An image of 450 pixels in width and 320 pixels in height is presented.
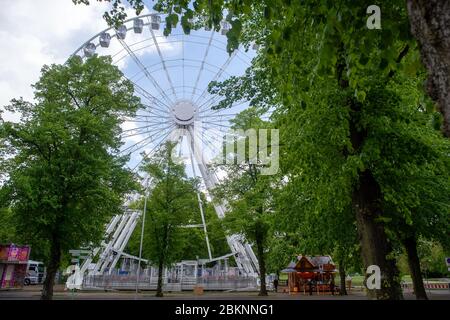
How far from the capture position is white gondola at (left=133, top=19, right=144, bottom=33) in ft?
98.4

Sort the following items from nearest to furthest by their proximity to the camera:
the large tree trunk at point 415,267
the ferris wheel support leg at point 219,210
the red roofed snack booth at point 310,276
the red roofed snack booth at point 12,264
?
the large tree trunk at point 415,267 < the red roofed snack booth at point 310,276 < the red roofed snack booth at point 12,264 < the ferris wheel support leg at point 219,210

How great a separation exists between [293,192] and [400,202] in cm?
379

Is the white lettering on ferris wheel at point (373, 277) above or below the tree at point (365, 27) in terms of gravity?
below

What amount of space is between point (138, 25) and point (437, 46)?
3044 cm

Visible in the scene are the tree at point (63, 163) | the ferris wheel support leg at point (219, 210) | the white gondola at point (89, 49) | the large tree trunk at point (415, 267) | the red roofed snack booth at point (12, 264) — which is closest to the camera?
the tree at point (63, 163)

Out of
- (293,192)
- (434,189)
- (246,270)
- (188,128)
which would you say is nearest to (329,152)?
(293,192)

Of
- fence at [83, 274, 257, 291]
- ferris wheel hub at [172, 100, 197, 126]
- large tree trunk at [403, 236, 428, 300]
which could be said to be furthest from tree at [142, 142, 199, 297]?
large tree trunk at [403, 236, 428, 300]

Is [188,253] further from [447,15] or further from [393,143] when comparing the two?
[447,15]

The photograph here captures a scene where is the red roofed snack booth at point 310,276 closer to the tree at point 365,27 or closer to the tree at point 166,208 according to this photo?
the tree at point 166,208

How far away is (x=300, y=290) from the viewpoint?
1239 inches

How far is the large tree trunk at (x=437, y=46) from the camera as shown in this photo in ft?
8.70

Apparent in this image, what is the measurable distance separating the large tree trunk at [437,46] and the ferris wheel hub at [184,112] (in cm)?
3009

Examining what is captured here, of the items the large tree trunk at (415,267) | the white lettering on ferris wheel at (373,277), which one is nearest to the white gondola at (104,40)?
the large tree trunk at (415,267)

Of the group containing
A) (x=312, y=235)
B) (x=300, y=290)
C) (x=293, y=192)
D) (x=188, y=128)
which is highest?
(x=188, y=128)
